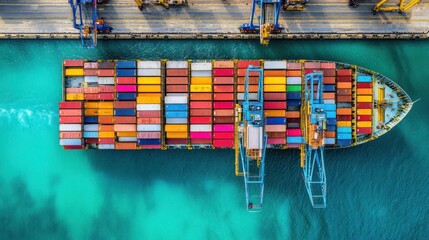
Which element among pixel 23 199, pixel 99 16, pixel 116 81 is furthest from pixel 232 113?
pixel 23 199

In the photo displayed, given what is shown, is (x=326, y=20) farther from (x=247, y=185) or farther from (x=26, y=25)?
(x=26, y=25)

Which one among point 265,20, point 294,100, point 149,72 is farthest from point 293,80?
point 149,72

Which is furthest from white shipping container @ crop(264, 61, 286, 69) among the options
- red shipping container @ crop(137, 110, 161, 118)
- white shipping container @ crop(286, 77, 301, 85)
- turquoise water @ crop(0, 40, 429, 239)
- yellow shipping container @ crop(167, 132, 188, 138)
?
red shipping container @ crop(137, 110, 161, 118)

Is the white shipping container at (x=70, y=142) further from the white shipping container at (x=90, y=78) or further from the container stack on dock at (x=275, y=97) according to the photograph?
the container stack on dock at (x=275, y=97)

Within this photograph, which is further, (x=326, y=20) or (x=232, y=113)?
(x=326, y=20)

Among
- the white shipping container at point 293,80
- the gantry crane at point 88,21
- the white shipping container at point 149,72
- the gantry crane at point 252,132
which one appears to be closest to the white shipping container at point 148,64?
the white shipping container at point 149,72

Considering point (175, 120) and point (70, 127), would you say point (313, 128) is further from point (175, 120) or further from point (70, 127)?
point (70, 127)

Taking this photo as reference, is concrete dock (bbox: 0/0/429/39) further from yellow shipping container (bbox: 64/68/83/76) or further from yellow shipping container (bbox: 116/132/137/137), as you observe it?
yellow shipping container (bbox: 116/132/137/137)
